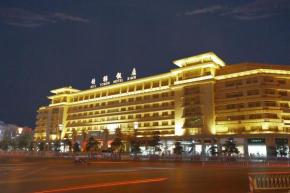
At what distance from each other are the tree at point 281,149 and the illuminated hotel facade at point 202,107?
0.82m

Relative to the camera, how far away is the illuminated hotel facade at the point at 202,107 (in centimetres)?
4950

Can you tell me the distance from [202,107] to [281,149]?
17999 mm

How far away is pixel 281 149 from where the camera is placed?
1847 inches

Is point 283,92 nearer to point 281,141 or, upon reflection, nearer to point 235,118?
point 281,141

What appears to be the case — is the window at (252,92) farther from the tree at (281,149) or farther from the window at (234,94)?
the tree at (281,149)

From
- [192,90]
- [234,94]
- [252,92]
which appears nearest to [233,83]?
[234,94]

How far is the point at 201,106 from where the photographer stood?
189 ft

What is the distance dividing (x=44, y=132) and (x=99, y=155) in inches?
2369

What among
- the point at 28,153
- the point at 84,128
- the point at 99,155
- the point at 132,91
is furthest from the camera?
the point at 84,128

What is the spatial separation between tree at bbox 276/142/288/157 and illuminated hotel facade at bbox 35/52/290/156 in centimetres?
82

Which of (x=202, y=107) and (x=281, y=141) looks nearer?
(x=281, y=141)

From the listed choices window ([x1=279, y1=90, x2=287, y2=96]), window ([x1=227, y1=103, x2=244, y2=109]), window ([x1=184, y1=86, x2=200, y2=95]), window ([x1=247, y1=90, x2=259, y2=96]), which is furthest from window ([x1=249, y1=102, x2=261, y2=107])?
window ([x1=184, y1=86, x2=200, y2=95])

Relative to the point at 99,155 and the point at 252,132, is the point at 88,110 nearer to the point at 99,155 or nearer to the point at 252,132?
the point at 99,155

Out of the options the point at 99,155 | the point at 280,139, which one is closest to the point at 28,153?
the point at 99,155
